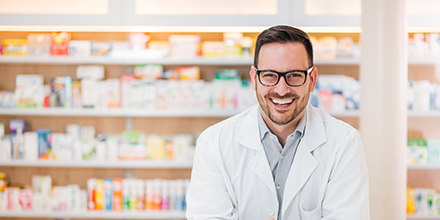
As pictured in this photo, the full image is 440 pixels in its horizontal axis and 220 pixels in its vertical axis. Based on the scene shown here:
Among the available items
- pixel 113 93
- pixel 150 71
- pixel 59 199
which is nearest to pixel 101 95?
pixel 113 93

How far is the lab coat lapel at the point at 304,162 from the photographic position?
1327 millimetres

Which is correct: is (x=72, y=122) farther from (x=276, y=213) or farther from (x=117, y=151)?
(x=276, y=213)

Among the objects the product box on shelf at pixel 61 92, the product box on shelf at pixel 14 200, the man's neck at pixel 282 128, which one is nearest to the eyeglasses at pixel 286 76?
the man's neck at pixel 282 128

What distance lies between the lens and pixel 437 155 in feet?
10.2

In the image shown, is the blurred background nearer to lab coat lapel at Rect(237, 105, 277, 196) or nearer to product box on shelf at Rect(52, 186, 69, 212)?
product box on shelf at Rect(52, 186, 69, 212)

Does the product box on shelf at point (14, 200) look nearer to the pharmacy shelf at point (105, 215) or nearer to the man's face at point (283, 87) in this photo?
the pharmacy shelf at point (105, 215)

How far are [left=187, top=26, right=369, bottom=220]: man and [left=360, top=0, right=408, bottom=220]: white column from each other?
114cm

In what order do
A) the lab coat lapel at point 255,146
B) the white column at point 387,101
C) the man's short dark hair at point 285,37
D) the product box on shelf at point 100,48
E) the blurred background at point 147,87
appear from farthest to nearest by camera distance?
1. the product box on shelf at point 100,48
2. the blurred background at point 147,87
3. the white column at point 387,101
4. the lab coat lapel at point 255,146
5. the man's short dark hair at point 285,37

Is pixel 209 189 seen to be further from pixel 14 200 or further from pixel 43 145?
pixel 14 200

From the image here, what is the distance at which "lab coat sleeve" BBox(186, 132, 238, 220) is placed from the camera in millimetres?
1330

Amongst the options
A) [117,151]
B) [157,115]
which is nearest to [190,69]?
[157,115]

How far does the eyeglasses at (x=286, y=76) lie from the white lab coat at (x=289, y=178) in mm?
248

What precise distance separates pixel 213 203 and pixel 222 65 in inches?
83.5

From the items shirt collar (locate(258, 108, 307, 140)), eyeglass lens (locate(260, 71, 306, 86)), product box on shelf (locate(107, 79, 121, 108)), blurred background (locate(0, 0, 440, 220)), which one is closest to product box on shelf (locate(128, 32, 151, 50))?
blurred background (locate(0, 0, 440, 220))
